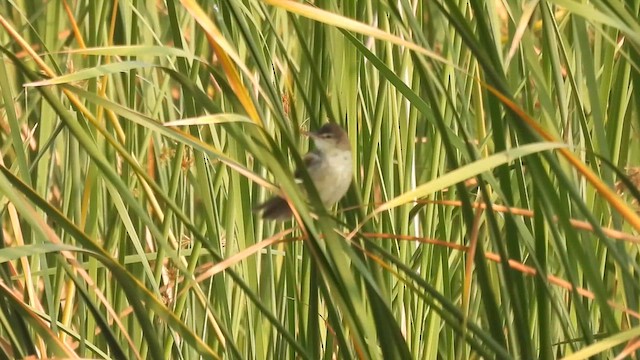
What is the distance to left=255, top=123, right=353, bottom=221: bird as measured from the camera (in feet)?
6.63

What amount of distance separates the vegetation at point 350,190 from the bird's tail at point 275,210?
0.15 ft

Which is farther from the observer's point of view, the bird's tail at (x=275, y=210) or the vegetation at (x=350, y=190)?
the bird's tail at (x=275, y=210)

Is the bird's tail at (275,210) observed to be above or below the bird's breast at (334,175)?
below

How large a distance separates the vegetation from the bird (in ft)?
0.12

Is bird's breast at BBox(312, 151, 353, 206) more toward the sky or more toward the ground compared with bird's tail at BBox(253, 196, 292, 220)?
more toward the sky

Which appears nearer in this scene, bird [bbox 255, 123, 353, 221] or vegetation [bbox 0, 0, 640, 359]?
vegetation [bbox 0, 0, 640, 359]

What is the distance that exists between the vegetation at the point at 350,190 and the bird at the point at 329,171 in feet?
0.12

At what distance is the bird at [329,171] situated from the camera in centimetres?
202

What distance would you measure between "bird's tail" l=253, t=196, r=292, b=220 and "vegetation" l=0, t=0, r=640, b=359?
0.15 feet

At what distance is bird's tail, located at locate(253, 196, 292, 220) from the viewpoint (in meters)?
2.03

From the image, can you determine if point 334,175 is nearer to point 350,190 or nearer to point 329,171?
point 329,171

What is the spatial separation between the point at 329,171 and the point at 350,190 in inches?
12.3

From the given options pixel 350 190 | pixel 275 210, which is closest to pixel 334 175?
pixel 275 210

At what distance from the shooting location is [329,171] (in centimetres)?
213
